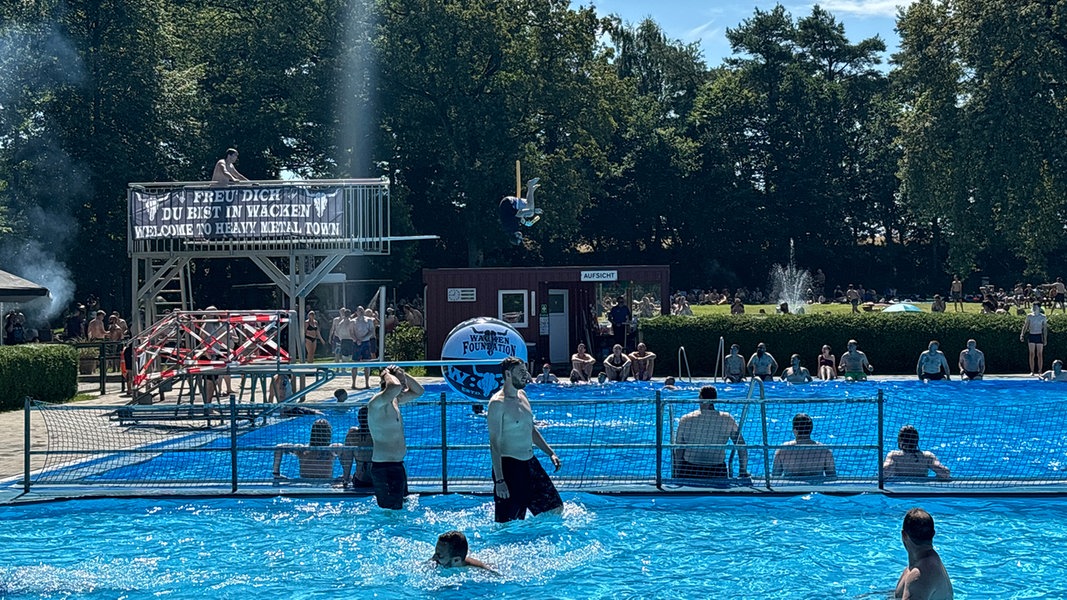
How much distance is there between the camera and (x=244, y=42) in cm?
5425

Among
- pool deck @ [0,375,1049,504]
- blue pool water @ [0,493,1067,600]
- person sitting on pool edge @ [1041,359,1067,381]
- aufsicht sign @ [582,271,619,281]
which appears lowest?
blue pool water @ [0,493,1067,600]

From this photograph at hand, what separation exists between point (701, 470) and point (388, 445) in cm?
403

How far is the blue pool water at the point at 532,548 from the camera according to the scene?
426 inches

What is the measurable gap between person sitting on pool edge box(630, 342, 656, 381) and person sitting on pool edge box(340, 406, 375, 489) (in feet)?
51.4

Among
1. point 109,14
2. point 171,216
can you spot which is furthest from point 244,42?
point 171,216

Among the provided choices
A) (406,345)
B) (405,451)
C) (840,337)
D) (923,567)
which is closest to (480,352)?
(405,451)

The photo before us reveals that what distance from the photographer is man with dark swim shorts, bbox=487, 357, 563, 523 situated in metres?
11.5

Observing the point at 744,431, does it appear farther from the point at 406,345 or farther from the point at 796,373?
the point at 406,345

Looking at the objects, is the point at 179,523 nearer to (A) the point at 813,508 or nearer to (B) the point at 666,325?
(A) the point at 813,508

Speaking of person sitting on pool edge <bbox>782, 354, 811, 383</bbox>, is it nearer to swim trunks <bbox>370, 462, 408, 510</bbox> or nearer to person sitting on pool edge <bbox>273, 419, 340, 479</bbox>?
person sitting on pool edge <bbox>273, 419, 340, 479</bbox>

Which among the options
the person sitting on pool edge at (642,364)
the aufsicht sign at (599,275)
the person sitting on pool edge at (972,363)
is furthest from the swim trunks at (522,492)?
the aufsicht sign at (599,275)

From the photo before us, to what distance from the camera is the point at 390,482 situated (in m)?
12.6

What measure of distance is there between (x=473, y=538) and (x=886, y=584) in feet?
13.9

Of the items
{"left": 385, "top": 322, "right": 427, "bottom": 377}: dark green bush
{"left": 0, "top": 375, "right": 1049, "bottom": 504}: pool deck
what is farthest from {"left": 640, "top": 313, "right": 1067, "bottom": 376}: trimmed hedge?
{"left": 0, "top": 375, "right": 1049, "bottom": 504}: pool deck
